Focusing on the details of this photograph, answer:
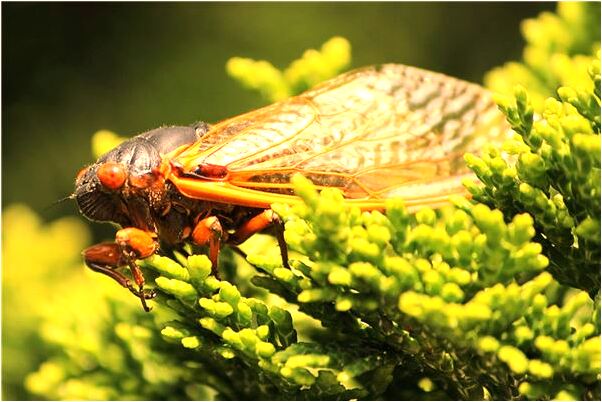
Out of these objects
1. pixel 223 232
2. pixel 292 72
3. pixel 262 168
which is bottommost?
pixel 223 232

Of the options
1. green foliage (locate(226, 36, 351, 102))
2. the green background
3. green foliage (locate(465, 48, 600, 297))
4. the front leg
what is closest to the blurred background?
the green background

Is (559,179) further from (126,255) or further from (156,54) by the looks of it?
(156,54)

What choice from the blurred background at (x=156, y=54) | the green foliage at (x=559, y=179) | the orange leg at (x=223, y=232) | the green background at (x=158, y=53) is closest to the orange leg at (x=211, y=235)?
the orange leg at (x=223, y=232)

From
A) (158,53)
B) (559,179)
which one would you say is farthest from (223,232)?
(158,53)

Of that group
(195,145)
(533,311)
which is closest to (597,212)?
(533,311)

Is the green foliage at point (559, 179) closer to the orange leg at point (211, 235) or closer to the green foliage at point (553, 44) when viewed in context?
the orange leg at point (211, 235)

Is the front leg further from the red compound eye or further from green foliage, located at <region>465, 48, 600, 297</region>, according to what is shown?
green foliage, located at <region>465, 48, 600, 297</region>

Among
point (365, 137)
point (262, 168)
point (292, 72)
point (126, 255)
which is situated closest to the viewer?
point (126, 255)
